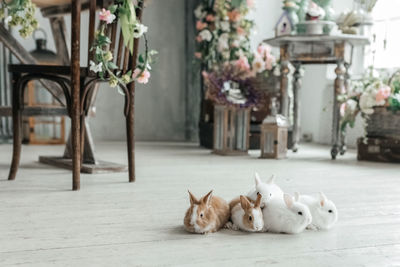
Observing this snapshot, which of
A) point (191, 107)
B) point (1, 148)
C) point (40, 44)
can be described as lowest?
point (1, 148)

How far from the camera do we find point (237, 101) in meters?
3.42

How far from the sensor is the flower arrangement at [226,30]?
13.2 feet

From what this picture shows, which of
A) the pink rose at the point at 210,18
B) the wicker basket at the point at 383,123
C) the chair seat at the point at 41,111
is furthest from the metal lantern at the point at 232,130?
the chair seat at the point at 41,111

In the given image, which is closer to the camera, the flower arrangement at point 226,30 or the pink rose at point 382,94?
the pink rose at point 382,94

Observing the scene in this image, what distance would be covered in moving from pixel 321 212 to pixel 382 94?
2038mm

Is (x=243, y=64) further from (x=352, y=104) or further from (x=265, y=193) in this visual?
(x=265, y=193)

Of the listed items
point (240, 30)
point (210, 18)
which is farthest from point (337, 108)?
point (210, 18)

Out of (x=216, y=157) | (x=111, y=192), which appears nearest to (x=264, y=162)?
(x=216, y=157)

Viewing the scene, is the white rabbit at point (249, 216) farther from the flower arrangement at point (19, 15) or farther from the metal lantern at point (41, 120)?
the metal lantern at point (41, 120)

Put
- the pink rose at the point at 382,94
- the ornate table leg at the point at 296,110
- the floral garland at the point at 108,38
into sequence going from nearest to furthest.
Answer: the floral garland at the point at 108,38
the pink rose at the point at 382,94
the ornate table leg at the point at 296,110

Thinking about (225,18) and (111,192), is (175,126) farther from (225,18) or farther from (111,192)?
(111,192)

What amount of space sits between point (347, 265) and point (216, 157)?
2.29 m

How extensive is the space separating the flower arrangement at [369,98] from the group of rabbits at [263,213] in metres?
2.01

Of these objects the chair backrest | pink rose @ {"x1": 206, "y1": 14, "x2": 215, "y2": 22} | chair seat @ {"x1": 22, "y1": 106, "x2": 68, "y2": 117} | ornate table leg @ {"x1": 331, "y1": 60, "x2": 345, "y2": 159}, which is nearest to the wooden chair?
the chair backrest
